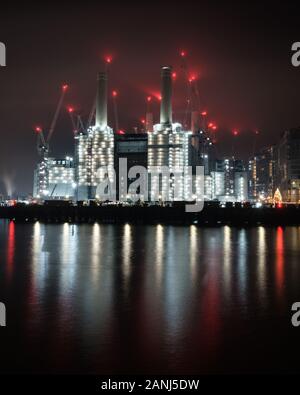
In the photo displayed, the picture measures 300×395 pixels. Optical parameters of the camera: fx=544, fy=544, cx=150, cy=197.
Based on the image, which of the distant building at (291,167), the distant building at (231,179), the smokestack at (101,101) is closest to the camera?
the distant building at (291,167)

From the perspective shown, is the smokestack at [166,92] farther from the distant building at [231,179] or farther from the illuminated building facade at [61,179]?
the distant building at [231,179]

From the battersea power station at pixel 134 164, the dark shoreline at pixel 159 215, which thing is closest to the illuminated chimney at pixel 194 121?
the battersea power station at pixel 134 164

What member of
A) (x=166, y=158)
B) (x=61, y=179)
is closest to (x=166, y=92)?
(x=166, y=158)

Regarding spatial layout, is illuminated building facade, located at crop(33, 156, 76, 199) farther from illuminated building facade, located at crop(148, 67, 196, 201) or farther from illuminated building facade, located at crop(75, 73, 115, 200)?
illuminated building facade, located at crop(148, 67, 196, 201)

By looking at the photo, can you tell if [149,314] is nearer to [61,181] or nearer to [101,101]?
[101,101]

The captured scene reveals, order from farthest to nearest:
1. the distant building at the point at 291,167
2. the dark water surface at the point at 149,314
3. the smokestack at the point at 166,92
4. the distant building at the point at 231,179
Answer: the distant building at the point at 231,179, the smokestack at the point at 166,92, the distant building at the point at 291,167, the dark water surface at the point at 149,314

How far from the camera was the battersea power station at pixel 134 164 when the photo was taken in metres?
114

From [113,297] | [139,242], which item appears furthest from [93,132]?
[113,297]

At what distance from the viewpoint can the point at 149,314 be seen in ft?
47.3

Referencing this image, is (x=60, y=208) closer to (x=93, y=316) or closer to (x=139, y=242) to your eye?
(x=139, y=242)

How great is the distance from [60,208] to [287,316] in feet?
204

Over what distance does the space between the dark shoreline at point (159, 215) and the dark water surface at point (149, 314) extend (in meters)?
36.4

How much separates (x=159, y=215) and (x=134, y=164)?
5043 cm
